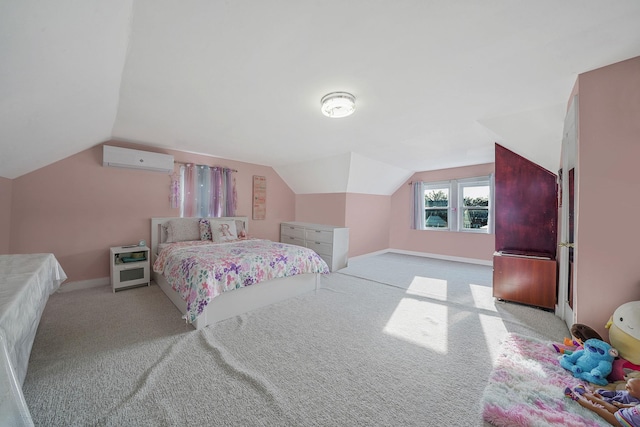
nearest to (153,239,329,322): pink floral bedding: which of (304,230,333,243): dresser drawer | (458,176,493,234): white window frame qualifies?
(304,230,333,243): dresser drawer

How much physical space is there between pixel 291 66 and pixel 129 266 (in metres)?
3.29

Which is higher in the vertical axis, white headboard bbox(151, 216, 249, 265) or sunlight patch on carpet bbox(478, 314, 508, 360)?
white headboard bbox(151, 216, 249, 265)

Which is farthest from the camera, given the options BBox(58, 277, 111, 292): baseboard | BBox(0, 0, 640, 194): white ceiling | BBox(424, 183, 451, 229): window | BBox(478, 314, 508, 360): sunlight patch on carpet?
BBox(424, 183, 451, 229): window

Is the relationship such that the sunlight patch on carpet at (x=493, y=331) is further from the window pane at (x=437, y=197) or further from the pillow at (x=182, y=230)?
the pillow at (x=182, y=230)

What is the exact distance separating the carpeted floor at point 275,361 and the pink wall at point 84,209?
0.54 m

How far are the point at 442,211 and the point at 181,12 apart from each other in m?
5.81

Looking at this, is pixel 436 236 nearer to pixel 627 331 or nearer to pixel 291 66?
pixel 627 331

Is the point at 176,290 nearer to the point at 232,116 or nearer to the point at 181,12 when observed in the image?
the point at 232,116

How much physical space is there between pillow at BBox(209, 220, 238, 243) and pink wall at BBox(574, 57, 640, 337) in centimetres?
406

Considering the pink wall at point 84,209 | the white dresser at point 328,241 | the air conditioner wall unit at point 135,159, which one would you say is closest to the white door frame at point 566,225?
the white dresser at point 328,241

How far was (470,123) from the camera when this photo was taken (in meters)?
2.81

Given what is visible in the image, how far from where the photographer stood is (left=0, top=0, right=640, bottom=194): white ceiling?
123cm

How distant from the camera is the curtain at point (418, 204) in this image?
5.70 metres

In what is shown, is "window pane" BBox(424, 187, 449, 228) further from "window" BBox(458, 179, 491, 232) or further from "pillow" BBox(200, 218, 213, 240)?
"pillow" BBox(200, 218, 213, 240)
